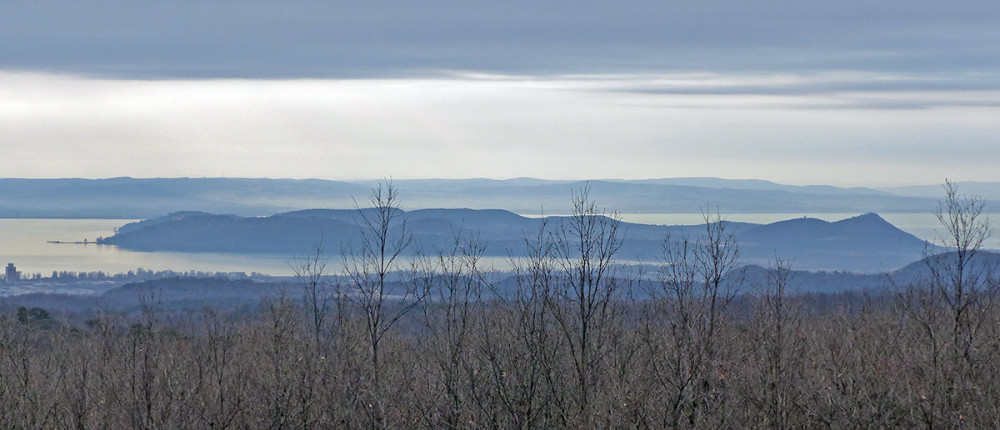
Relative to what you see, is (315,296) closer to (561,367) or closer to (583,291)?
(561,367)

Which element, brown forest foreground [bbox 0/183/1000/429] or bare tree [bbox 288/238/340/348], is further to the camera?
bare tree [bbox 288/238/340/348]

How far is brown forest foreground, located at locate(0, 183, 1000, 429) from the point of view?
20125 mm

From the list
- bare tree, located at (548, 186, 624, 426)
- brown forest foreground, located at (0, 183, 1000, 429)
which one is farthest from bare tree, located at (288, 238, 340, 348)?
bare tree, located at (548, 186, 624, 426)

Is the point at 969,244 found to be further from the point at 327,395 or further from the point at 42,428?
the point at 42,428

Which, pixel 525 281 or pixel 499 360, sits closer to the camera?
pixel 499 360

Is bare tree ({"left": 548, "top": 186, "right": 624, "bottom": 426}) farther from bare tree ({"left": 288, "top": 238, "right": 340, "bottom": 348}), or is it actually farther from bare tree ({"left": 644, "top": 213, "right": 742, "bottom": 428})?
bare tree ({"left": 288, "top": 238, "right": 340, "bottom": 348})

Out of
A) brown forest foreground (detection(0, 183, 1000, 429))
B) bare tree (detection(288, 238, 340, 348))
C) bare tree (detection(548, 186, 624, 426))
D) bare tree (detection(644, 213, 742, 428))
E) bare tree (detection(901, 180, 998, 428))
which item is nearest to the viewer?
bare tree (detection(644, 213, 742, 428))

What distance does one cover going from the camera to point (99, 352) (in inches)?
1291

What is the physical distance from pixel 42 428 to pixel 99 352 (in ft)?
26.4

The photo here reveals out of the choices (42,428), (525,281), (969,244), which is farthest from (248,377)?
(969,244)

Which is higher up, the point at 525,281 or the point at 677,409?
the point at 525,281

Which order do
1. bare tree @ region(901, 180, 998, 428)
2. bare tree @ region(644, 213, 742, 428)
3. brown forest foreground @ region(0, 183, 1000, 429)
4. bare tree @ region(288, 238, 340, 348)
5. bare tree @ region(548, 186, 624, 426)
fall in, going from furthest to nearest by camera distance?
1. bare tree @ region(288, 238, 340, 348)
2. bare tree @ region(901, 180, 998, 428)
3. bare tree @ region(548, 186, 624, 426)
4. brown forest foreground @ region(0, 183, 1000, 429)
5. bare tree @ region(644, 213, 742, 428)

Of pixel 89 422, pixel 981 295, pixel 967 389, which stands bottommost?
pixel 89 422

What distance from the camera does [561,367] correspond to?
23641mm
